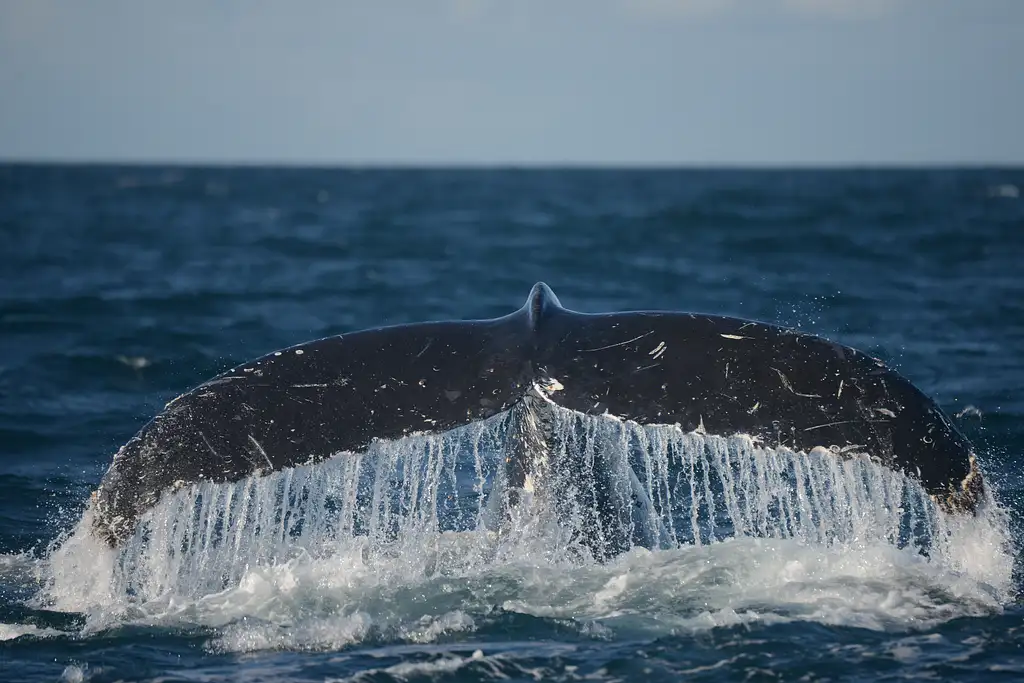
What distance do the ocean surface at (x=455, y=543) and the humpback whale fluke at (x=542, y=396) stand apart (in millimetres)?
125

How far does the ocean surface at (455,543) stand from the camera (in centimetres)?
596

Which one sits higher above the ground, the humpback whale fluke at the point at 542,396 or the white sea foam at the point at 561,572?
the humpback whale fluke at the point at 542,396

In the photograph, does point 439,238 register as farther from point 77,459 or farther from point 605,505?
point 605,505

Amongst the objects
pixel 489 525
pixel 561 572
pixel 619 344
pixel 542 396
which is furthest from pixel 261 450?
pixel 561 572

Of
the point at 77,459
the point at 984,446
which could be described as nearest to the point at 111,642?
the point at 77,459

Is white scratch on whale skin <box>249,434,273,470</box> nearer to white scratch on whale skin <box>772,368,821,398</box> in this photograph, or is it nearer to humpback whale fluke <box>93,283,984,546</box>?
humpback whale fluke <box>93,283,984,546</box>

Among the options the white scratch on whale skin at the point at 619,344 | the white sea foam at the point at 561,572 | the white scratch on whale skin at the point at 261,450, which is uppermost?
the white scratch on whale skin at the point at 619,344

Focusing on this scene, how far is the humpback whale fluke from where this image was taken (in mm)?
5520

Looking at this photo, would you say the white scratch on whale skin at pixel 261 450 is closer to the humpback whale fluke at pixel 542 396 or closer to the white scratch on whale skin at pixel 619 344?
the humpback whale fluke at pixel 542 396

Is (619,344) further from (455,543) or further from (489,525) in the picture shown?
(455,543)

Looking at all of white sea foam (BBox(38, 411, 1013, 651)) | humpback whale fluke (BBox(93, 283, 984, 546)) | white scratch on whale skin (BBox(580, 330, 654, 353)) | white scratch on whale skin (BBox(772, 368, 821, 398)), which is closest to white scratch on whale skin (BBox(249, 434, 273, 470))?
humpback whale fluke (BBox(93, 283, 984, 546))

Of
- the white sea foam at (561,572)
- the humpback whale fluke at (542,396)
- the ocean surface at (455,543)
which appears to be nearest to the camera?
the humpback whale fluke at (542,396)

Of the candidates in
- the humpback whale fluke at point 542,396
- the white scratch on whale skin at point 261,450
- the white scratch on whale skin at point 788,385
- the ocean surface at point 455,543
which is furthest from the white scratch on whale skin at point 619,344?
the white scratch on whale skin at point 261,450

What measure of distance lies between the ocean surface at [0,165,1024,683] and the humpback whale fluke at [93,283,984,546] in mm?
125
